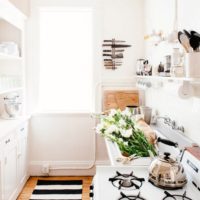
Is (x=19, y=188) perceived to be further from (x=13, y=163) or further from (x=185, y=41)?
(x=185, y=41)

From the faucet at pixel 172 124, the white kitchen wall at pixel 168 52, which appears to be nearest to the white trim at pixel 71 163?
the white kitchen wall at pixel 168 52

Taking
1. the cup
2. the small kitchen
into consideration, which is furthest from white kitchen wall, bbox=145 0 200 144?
the cup

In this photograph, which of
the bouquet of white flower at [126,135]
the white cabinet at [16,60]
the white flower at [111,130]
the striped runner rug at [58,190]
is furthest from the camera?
the white cabinet at [16,60]

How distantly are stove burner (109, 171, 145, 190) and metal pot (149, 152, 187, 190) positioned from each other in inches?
3.7

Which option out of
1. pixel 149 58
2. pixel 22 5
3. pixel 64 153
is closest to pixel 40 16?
pixel 22 5

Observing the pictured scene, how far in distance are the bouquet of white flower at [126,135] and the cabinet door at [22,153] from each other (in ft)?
3.91

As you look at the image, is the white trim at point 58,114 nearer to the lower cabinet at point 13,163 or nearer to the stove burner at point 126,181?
the lower cabinet at point 13,163

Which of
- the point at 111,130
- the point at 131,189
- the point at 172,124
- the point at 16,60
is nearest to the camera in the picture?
the point at 131,189

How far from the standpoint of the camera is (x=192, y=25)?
7.32 feet

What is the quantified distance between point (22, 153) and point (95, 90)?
123 centimetres

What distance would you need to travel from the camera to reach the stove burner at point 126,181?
5.19 feet

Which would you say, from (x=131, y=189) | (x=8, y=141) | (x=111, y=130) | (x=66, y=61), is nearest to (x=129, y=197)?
(x=131, y=189)

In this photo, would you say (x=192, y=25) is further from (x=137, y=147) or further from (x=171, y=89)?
(x=137, y=147)

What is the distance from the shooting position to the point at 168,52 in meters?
2.82
